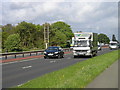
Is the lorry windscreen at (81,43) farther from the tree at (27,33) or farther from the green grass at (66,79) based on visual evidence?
the tree at (27,33)

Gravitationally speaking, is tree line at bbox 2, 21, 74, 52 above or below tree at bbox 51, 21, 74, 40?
below

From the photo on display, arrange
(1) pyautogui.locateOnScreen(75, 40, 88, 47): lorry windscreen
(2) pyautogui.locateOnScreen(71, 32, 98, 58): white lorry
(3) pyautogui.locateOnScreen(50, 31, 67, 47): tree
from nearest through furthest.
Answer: (2) pyautogui.locateOnScreen(71, 32, 98, 58): white lorry → (1) pyautogui.locateOnScreen(75, 40, 88, 47): lorry windscreen → (3) pyautogui.locateOnScreen(50, 31, 67, 47): tree

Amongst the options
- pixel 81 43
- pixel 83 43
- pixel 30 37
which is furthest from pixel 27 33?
pixel 83 43

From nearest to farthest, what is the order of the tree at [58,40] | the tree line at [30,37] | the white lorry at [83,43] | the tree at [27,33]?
the white lorry at [83,43], the tree line at [30,37], the tree at [27,33], the tree at [58,40]

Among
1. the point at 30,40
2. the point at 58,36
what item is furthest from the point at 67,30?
the point at 30,40

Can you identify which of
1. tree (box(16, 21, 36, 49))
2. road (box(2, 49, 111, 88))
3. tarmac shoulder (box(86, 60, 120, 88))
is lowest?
road (box(2, 49, 111, 88))

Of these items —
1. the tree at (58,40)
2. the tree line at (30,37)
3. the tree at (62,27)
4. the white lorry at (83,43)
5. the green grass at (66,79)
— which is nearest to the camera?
the green grass at (66,79)

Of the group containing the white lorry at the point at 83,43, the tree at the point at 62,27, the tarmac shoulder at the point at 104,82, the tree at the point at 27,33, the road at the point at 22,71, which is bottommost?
the road at the point at 22,71

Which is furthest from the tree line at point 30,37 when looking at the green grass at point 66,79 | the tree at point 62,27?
the green grass at point 66,79

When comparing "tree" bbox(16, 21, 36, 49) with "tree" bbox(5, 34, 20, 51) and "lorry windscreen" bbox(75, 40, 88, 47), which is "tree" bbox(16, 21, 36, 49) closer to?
"tree" bbox(5, 34, 20, 51)

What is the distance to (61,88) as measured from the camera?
8.17m

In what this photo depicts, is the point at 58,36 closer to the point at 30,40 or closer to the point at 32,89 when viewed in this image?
the point at 30,40

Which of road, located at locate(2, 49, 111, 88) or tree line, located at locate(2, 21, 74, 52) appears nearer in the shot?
road, located at locate(2, 49, 111, 88)

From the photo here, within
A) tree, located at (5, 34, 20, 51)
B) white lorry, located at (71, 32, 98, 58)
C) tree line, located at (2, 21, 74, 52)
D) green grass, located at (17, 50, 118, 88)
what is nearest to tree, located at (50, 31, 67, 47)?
tree line, located at (2, 21, 74, 52)
